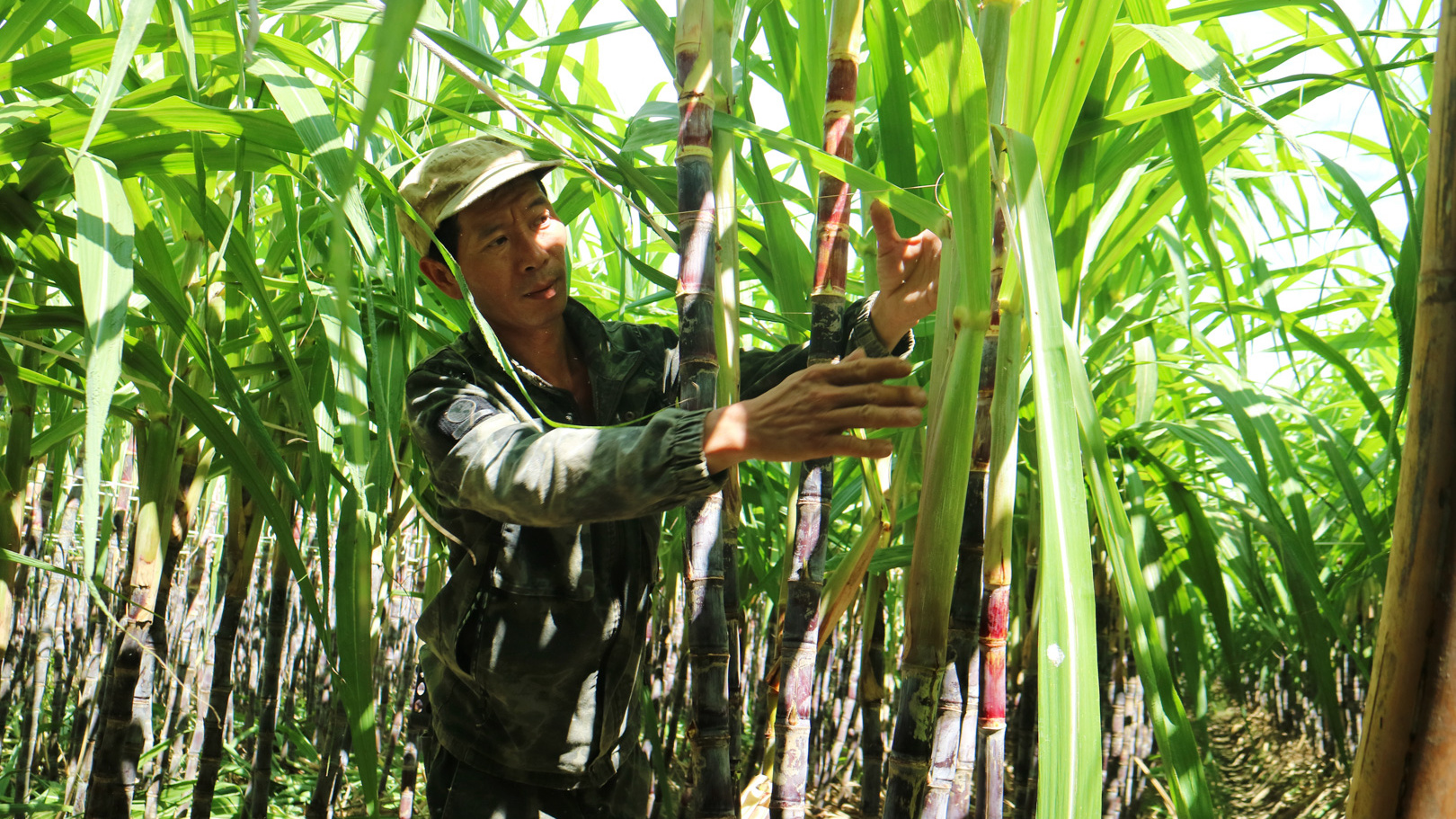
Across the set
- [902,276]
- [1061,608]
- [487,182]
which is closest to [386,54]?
[1061,608]

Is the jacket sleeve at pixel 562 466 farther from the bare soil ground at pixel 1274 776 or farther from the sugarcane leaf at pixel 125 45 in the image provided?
the bare soil ground at pixel 1274 776

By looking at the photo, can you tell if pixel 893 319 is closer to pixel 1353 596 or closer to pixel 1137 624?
pixel 1137 624

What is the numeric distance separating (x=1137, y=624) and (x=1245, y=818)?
2.98 m

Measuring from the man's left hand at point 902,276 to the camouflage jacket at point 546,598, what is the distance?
0.12 feet

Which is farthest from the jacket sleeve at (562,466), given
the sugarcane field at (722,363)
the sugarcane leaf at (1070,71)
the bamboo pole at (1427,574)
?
the bamboo pole at (1427,574)

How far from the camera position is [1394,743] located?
0.26 meters

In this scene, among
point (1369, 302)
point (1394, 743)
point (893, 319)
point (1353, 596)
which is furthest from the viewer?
point (1353, 596)

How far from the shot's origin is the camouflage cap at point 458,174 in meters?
0.94

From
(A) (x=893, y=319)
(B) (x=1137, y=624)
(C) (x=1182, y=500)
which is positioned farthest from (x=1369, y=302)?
(B) (x=1137, y=624)

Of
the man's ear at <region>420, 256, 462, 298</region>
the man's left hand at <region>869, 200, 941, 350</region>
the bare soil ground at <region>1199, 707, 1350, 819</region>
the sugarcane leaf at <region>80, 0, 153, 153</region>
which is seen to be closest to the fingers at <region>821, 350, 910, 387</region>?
the man's left hand at <region>869, 200, 941, 350</region>

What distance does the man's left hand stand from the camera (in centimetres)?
77

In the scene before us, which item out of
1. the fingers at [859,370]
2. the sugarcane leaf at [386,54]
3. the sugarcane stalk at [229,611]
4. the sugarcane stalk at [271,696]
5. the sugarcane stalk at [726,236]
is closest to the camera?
the sugarcane leaf at [386,54]

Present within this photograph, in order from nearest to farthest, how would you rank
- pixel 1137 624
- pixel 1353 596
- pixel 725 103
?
pixel 1137 624, pixel 725 103, pixel 1353 596

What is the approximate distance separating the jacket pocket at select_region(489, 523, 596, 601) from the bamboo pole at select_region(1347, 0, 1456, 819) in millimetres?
816
